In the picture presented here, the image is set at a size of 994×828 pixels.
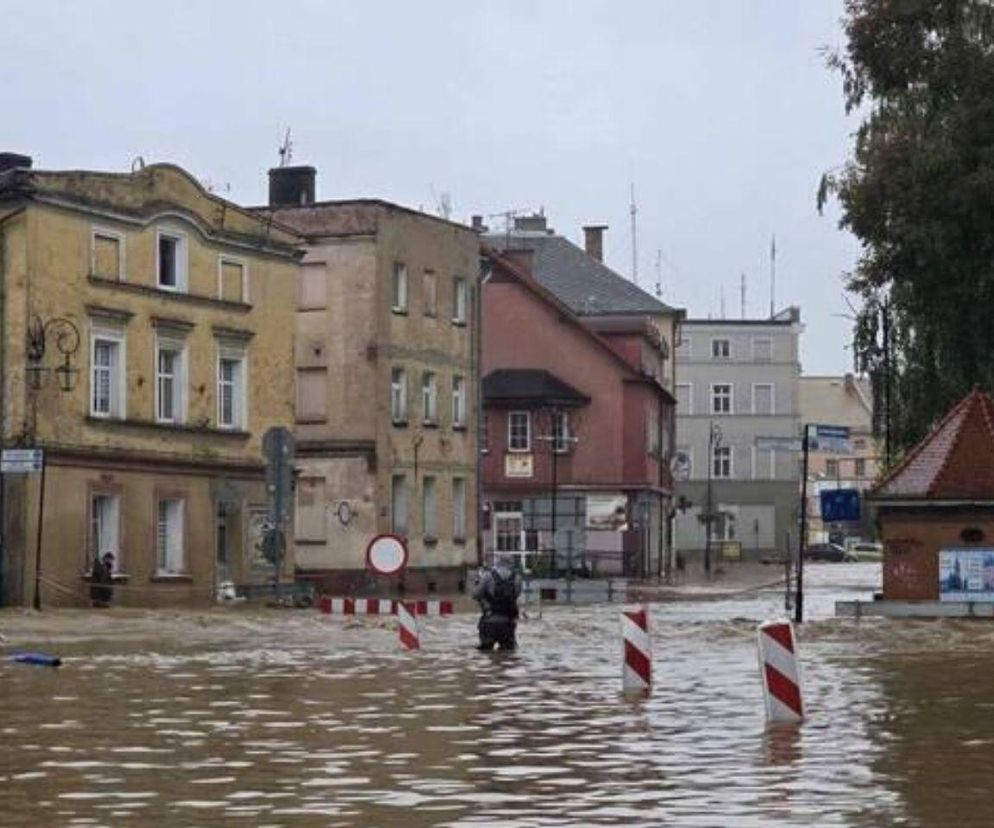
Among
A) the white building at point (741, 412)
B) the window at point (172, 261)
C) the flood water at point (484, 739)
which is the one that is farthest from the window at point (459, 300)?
the white building at point (741, 412)

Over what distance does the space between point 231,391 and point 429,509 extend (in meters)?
14.5

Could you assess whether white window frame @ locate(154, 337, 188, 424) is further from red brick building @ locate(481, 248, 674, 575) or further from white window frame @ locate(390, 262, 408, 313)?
red brick building @ locate(481, 248, 674, 575)

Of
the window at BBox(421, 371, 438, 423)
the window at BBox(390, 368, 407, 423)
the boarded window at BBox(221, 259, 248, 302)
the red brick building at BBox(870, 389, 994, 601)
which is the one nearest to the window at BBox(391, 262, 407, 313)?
the window at BBox(390, 368, 407, 423)

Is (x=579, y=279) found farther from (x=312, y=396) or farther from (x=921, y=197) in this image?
(x=921, y=197)

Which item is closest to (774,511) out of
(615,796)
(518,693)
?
(518,693)

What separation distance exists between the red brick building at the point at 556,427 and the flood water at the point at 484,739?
50.4 m

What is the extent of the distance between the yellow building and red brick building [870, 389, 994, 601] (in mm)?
16872

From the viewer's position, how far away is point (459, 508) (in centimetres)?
7125

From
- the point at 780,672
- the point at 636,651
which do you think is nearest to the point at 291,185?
the point at 636,651

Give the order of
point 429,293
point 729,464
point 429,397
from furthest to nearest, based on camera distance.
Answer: point 729,464
point 429,397
point 429,293

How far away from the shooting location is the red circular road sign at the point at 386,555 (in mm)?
35188

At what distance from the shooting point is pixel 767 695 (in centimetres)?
1859

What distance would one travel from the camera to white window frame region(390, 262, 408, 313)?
221ft

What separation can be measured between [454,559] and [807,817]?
58132 mm
